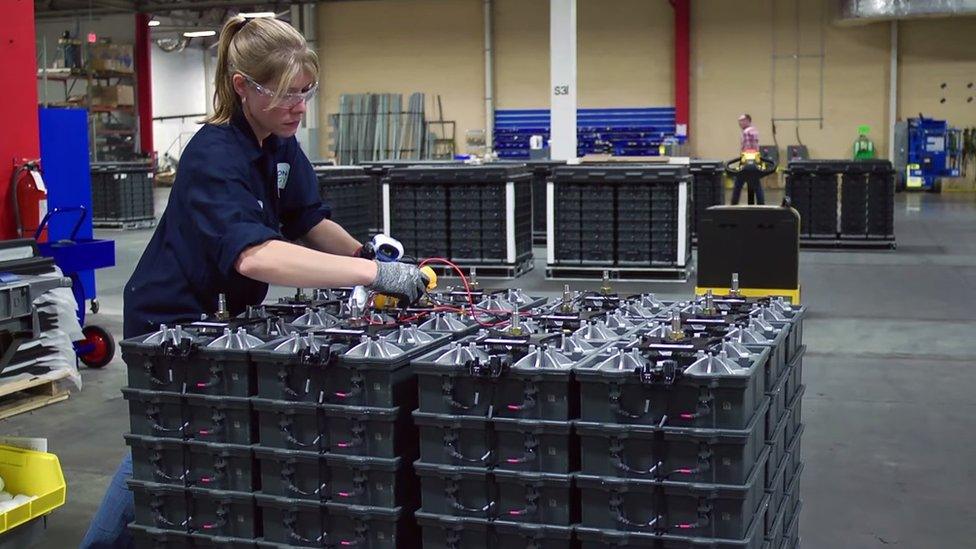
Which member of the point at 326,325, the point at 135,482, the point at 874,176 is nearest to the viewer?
the point at 135,482

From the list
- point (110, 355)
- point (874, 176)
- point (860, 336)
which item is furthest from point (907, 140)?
point (110, 355)

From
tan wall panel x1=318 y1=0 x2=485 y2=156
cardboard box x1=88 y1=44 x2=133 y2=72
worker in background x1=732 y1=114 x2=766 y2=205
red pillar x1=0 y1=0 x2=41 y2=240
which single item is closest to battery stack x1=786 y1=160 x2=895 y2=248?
worker in background x1=732 y1=114 x2=766 y2=205

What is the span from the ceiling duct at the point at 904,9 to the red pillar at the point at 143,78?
1839 centimetres

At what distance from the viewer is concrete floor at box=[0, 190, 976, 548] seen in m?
4.80

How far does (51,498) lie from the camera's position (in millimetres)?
4074

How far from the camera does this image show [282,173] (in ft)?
10.7

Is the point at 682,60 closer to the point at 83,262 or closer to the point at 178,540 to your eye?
the point at 83,262

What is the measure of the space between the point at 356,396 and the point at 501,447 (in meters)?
0.41

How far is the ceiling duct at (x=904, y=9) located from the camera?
2317 centimetres

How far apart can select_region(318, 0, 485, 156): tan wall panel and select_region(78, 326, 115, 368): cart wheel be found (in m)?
21.0

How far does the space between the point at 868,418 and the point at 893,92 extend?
21.6m

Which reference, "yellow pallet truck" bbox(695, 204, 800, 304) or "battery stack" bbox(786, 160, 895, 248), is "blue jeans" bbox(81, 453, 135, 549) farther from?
"battery stack" bbox(786, 160, 895, 248)

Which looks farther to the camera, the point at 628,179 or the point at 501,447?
the point at 628,179

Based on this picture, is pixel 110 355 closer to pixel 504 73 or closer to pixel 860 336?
pixel 860 336
